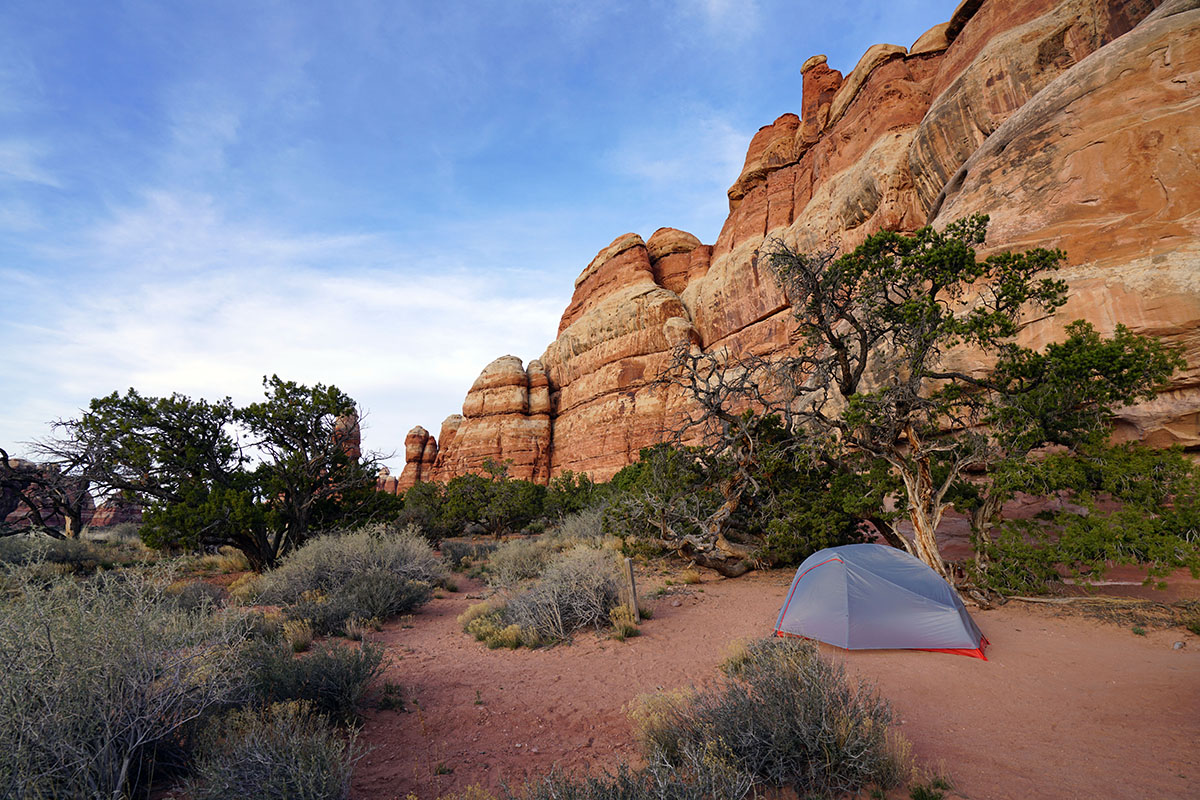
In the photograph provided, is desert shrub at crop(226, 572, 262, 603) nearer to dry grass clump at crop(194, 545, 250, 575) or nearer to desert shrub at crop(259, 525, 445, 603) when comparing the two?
desert shrub at crop(259, 525, 445, 603)

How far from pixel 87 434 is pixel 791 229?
39719 millimetres

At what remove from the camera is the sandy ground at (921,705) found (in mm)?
A: 4027

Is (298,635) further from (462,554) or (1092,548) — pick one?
(1092,548)

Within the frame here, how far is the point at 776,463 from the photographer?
41.1 feet

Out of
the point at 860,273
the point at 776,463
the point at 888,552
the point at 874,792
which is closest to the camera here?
the point at 874,792

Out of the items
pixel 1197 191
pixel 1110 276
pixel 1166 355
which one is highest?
pixel 1197 191

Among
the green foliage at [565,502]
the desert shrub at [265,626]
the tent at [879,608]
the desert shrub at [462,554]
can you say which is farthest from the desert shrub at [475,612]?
the green foliage at [565,502]

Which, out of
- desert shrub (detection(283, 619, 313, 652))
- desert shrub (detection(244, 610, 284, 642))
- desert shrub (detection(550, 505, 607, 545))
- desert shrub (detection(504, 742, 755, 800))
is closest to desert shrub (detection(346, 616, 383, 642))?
desert shrub (detection(283, 619, 313, 652))

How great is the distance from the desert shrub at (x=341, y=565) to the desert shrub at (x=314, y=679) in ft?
16.3

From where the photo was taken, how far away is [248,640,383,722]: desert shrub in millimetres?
4930

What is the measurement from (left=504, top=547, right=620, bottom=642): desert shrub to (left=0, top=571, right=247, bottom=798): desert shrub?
493 cm

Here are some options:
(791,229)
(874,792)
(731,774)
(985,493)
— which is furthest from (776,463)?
(791,229)

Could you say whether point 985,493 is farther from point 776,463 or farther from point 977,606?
point 776,463

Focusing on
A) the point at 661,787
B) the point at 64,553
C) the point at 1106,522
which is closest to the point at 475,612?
the point at 661,787
